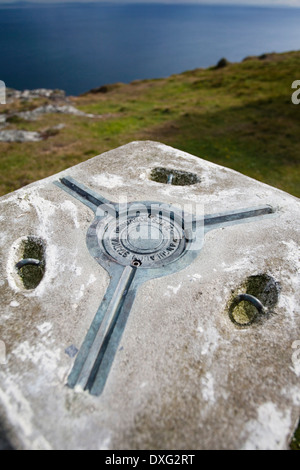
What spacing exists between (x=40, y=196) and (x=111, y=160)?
4.82ft

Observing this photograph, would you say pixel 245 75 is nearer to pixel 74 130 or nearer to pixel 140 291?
pixel 74 130

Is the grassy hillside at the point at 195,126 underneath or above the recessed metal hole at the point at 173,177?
underneath

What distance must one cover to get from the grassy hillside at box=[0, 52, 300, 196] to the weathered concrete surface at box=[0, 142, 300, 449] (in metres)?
4.43

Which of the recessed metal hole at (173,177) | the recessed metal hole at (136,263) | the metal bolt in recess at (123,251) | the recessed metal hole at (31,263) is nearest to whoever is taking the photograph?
A: the metal bolt in recess at (123,251)

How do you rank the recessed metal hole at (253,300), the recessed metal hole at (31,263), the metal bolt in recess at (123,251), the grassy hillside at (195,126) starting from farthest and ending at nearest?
1. the grassy hillside at (195,126)
2. the recessed metal hole at (31,263)
3. the recessed metal hole at (253,300)
4. the metal bolt in recess at (123,251)

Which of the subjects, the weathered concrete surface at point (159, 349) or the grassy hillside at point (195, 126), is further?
the grassy hillside at point (195, 126)

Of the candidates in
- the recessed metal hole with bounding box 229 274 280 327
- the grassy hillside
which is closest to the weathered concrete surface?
the recessed metal hole with bounding box 229 274 280 327

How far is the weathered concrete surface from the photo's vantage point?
2.11 m

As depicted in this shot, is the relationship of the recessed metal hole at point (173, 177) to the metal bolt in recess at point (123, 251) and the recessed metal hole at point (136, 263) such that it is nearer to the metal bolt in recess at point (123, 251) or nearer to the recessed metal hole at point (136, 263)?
the metal bolt in recess at point (123, 251)

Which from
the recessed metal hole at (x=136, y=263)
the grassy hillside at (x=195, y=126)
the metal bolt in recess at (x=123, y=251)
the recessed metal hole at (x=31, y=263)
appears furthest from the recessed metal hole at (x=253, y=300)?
the grassy hillside at (x=195, y=126)

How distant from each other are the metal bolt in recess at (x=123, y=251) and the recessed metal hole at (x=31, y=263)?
22.1 inches

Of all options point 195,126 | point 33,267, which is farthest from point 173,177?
point 195,126

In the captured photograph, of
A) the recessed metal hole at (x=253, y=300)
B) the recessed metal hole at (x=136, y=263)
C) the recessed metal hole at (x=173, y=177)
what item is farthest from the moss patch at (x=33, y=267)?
the recessed metal hole at (x=173, y=177)

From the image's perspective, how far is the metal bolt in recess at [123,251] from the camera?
8.16 feet
